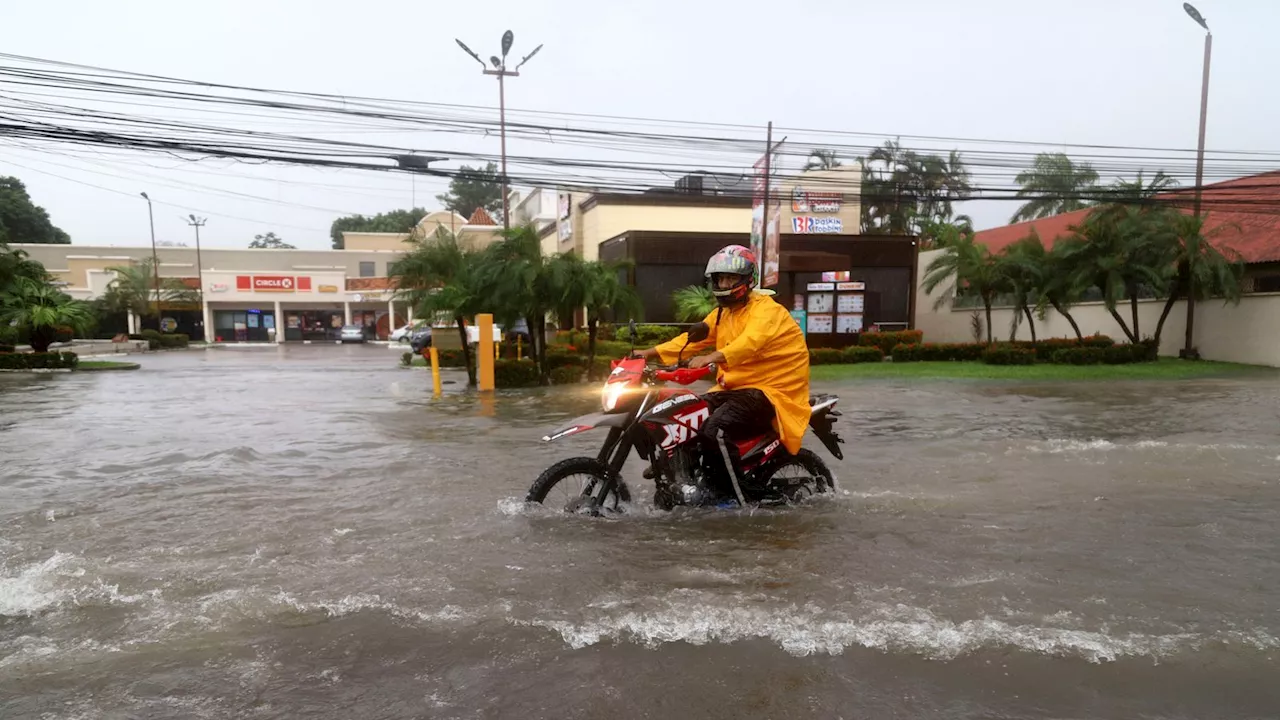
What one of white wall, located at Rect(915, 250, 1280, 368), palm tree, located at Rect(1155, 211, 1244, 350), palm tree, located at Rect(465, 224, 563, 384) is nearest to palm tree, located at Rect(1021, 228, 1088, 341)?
palm tree, located at Rect(1155, 211, 1244, 350)

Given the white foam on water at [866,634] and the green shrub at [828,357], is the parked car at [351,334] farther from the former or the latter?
the white foam on water at [866,634]

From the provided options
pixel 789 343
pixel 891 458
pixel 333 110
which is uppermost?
pixel 333 110

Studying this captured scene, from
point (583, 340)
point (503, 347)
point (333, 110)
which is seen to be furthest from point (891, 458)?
point (503, 347)

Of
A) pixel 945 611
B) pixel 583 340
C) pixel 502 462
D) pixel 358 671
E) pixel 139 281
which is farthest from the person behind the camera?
pixel 139 281

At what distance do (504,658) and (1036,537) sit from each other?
3640 millimetres

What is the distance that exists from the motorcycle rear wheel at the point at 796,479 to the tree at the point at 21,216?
251 ft

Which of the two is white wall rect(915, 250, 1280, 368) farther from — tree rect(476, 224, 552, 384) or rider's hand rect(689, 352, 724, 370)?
rider's hand rect(689, 352, 724, 370)

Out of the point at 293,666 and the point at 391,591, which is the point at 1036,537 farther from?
the point at 293,666

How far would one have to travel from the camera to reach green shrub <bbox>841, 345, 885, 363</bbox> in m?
22.4

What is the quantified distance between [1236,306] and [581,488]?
22681mm

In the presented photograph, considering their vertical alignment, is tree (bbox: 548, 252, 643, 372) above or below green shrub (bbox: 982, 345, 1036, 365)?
above

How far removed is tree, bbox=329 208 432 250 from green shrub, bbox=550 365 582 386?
188 ft

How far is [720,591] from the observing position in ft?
13.7

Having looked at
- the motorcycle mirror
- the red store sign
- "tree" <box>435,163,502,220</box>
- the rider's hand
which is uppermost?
"tree" <box>435,163,502,220</box>
